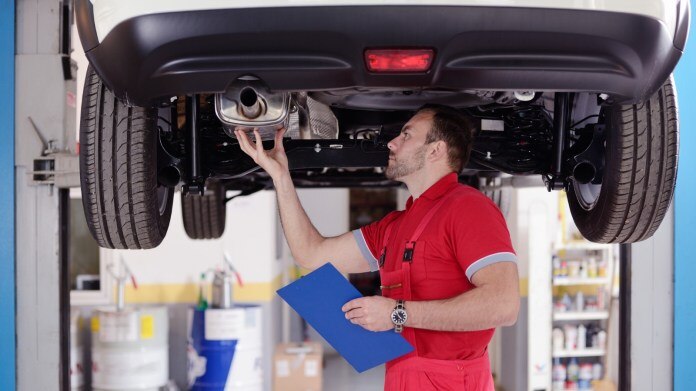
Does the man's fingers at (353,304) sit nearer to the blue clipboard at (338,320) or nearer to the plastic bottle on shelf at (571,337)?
the blue clipboard at (338,320)

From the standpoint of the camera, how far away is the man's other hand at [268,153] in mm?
2041

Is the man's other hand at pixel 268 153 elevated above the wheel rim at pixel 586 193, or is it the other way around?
the man's other hand at pixel 268 153

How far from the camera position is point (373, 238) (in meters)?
2.35

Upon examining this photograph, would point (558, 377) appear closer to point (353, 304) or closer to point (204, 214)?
point (204, 214)

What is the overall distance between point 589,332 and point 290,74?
5.73 m

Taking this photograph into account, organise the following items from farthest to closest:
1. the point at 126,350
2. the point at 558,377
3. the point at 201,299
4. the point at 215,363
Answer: the point at 201,299
the point at 558,377
the point at 215,363
the point at 126,350

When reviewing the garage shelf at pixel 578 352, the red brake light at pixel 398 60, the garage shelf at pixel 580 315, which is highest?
the red brake light at pixel 398 60

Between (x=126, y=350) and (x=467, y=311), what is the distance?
4.98 m

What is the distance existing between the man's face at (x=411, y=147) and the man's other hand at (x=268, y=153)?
1.00 feet

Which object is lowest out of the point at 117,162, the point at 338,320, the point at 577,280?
the point at 577,280

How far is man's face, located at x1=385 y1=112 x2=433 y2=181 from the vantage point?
213 centimetres

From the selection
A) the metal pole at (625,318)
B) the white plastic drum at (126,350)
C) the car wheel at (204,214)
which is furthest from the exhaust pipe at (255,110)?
the white plastic drum at (126,350)

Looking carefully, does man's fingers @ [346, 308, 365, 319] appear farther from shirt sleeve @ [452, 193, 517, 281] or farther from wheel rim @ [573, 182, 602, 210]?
wheel rim @ [573, 182, 602, 210]

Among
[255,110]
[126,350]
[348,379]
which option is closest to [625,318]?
[255,110]
